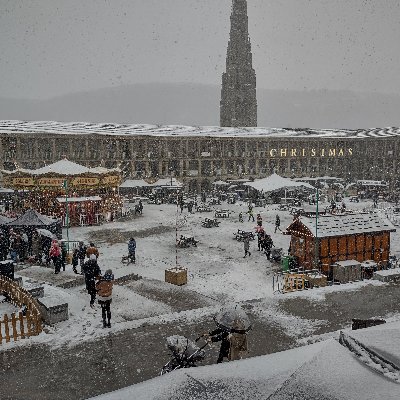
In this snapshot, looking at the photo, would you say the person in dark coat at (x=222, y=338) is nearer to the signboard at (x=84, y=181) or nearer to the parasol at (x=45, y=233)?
the parasol at (x=45, y=233)

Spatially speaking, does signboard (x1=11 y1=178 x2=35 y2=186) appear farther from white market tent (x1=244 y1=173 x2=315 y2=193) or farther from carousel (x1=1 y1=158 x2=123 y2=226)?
white market tent (x1=244 y1=173 x2=315 y2=193)

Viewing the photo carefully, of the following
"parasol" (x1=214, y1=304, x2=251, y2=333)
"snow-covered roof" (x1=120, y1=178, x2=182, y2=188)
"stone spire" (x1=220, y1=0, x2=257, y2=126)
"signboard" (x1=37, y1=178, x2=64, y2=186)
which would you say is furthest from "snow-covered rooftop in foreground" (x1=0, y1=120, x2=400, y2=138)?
"parasol" (x1=214, y1=304, x2=251, y2=333)

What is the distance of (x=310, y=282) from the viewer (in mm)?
15500

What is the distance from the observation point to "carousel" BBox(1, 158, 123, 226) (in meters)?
32.4

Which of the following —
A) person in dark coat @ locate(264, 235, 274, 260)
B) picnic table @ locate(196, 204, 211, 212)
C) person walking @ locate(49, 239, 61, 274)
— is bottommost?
picnic table @ locate(196, 204, 211, 212)

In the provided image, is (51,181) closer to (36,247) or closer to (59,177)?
(59,177)

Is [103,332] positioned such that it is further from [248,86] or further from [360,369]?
[248,86]

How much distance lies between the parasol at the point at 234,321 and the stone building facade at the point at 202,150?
56230 millimetres

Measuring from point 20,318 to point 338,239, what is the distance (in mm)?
13471

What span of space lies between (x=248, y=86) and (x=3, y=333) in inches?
3897

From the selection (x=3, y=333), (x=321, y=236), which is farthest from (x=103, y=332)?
(x=321, y=236)

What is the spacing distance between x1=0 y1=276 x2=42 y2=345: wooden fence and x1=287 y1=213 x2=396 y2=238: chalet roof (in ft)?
38.6

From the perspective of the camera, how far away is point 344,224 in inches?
771

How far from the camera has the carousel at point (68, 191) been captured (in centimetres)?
3244
